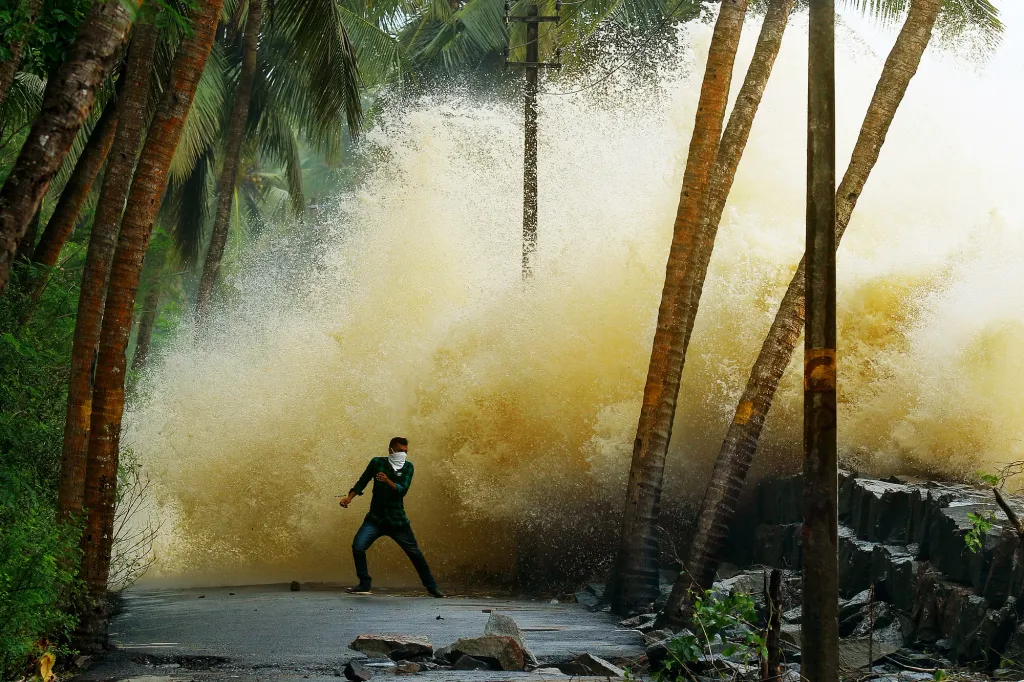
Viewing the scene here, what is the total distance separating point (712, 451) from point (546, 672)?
803 cm

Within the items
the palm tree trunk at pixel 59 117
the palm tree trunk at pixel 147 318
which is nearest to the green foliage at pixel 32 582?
the palm tree trunk at pixel 59 117

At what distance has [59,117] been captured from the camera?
753 cm

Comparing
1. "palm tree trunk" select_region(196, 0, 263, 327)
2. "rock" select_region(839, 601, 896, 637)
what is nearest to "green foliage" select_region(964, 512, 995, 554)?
"rock" select_region(839, 601, 896, 637)

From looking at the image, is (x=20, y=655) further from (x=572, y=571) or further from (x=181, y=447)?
(x=181, y=447)

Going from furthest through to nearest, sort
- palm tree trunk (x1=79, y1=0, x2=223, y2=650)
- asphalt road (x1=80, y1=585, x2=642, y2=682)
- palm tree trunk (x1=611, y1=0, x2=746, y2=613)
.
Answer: palm tree trunk (x1=611, y1=0, x2=746, y2=613), palm tree trunk (x1=79, y1=0, x2=223, y2=650), asphalt road (x1=80, y1=585, x2=642, y2=682)

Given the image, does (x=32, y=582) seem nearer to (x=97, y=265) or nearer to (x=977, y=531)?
(x=97, y=265)

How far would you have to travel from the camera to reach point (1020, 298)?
14.5m

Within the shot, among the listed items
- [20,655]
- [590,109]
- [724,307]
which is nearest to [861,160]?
[724,307]

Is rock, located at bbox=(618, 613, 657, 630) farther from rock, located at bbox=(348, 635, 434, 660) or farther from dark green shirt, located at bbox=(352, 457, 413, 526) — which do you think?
rock, located at bbox=(348, 635, 434, 660)

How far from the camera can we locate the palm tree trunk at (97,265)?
9.71 m

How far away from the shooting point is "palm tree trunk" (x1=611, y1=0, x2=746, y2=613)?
13.6m

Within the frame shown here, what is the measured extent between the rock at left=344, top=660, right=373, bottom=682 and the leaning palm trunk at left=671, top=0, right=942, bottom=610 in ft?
15.1

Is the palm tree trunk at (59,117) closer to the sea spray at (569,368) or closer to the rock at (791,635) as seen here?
the rock at (791,635)

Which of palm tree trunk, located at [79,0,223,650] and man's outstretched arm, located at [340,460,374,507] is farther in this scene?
man's outstretched arm, located at [340,460,374,507]
